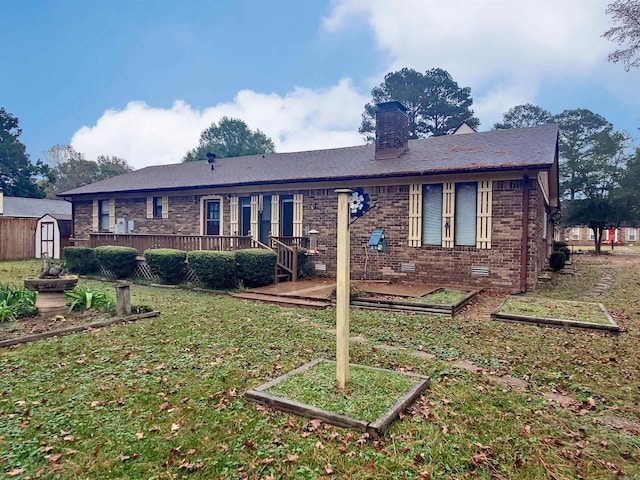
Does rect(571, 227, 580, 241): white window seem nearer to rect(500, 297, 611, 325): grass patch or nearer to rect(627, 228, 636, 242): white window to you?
rect(627, 228, 636, 242): white window

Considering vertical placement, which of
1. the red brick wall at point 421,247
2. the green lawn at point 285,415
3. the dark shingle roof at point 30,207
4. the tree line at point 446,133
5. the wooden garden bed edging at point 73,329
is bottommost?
the green lawn at point 285,415

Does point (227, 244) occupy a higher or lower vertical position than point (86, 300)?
higher

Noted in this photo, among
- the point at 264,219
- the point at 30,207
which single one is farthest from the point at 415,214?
the point at 30,207

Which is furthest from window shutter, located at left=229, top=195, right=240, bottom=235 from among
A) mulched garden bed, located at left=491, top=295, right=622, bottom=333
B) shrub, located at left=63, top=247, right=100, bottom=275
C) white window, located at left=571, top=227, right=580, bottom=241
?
white window, located at left=571, top=227, right=580, bottom=241

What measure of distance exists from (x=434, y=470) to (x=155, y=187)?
614 inches

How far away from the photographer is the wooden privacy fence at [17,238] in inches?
729

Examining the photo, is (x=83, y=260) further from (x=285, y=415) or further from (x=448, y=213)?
(x=285, y=415)

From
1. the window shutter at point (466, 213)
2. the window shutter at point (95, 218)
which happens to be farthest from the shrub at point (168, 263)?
the window shutter at point (95, 218)

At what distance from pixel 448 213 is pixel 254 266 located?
5.31 m

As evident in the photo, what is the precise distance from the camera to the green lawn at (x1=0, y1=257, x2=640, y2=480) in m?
2.66

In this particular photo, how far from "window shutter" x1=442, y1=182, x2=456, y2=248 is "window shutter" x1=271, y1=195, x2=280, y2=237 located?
550cm

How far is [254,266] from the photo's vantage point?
1040 centimetres

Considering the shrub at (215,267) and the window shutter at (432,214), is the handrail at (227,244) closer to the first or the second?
the shrub at (215,267)

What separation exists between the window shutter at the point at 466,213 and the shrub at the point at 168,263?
754 centimetres
